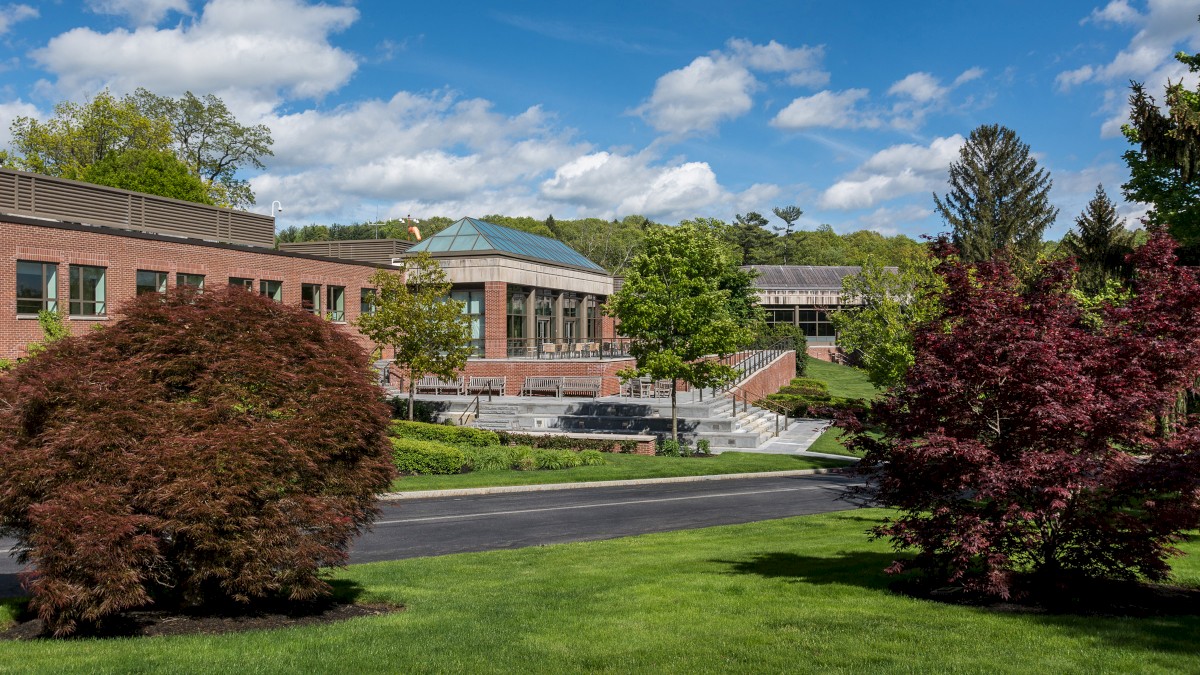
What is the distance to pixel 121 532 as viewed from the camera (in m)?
8.16

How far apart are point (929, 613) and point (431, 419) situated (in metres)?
28.5

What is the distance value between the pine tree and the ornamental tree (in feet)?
100

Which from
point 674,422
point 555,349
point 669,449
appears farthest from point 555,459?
point 555,349

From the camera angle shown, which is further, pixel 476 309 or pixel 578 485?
pixel 476 309

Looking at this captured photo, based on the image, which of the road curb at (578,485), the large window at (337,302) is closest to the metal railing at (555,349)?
the large window at (337,302)

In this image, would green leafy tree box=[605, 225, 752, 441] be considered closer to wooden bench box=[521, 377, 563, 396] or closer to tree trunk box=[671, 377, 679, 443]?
tree trunk box=[671, 377, 679, 443]

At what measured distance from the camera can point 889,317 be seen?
32500 millimetres

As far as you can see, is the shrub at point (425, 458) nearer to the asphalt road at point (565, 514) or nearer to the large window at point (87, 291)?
the asphalt road at point (565, 514)

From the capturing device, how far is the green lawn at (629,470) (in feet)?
77.9

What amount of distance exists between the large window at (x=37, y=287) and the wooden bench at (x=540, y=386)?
18.6 meters

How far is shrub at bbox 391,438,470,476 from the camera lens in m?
25.2

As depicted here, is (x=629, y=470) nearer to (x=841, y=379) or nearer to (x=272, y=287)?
(x=272, y=287)

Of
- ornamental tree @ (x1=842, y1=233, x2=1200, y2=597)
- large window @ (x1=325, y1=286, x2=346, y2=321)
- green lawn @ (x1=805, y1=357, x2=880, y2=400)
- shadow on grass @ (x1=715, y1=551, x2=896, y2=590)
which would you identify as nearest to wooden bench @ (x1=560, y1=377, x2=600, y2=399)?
large window @ (x1=325, y1=286, x2=346, y2=321)

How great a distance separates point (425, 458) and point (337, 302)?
820 inches
